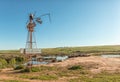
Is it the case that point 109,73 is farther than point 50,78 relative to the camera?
Yes

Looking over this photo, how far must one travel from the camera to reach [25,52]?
107ft

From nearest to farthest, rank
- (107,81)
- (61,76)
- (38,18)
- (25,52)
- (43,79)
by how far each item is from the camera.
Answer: (107,81) < (43,79) < (61,76) < (25,52) < (38,18)

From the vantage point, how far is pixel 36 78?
24797 millimetres

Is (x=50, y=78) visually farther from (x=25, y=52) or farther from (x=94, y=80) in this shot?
(x=25, y=52)

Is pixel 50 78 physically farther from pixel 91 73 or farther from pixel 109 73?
pixel 109 73

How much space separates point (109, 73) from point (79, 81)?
21.2 feet

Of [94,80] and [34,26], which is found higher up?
[34,26]

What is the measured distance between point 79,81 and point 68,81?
45.2 inches

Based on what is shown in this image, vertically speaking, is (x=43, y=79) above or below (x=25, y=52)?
below

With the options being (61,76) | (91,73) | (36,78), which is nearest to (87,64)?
(91,73)

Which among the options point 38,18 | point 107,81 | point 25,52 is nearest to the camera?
point 107,81

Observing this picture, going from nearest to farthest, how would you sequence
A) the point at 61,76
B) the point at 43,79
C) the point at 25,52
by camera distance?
1. the point at 43,79
2. the point at 61,76
3. the point at 25,52

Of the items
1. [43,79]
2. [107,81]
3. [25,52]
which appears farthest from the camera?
[25,52]

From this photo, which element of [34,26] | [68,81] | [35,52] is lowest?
[68,81]
